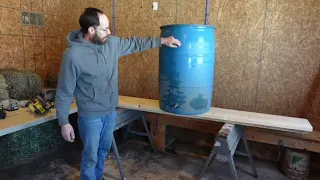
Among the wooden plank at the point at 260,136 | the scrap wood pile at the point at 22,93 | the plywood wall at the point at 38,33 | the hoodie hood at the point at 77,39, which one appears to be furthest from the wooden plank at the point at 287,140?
the plywood wall at the point at 38,33

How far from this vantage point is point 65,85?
1.47 m

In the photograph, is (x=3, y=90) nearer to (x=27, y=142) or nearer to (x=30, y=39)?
(x=27, y=142)

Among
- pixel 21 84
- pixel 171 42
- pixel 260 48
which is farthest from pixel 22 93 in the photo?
pixel 260 48

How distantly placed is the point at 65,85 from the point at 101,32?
390mm

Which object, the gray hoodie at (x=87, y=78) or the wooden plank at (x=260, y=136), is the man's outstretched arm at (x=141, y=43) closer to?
the gray hoodie at (x=87, y=78)

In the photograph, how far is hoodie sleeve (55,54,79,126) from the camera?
147 centimetres

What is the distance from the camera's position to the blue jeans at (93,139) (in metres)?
1.62

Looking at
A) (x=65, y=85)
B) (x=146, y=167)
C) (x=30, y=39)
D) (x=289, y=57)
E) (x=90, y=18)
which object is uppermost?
(x=90, y=18)

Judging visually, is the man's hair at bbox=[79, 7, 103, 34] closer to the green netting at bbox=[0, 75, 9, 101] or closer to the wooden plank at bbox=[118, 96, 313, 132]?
the wooden plank at bbox=[118, 96, 313, 132]

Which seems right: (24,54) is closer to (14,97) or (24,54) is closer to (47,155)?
(14,97)

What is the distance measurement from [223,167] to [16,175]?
1893 millimetres

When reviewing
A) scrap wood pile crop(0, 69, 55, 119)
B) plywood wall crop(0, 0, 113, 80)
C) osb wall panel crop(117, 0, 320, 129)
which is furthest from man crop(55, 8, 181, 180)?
plywood wall crop(0, 0, 113, 80)

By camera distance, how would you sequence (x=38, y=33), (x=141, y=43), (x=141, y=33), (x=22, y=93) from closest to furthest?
1. (x=141, y=43)
2. (x=22, y=93)
3. (x=141, y=33)
4. (x=38, y=33)

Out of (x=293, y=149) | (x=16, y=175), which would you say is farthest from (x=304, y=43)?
(x=16, y=175)
